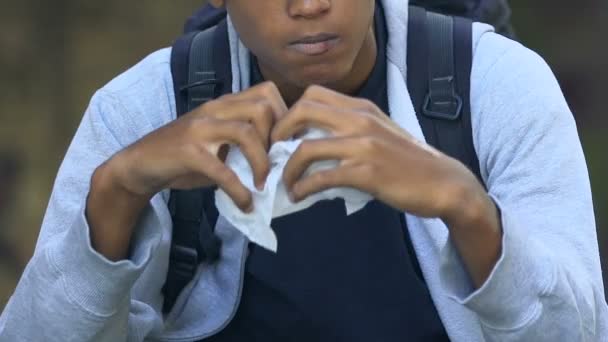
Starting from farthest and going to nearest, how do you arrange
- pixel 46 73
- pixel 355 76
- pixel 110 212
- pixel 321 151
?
1. pixel 46 73
2. pixel 355 76
3. pixel 110 212
4. pixel 321 151

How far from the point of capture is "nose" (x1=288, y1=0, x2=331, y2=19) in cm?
302

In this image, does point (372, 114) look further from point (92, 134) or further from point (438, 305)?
point (92, 134)

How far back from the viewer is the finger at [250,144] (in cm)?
273

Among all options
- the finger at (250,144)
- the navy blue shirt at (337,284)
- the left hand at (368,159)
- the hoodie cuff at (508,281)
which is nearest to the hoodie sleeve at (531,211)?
the hoodie cuff at (508,281)

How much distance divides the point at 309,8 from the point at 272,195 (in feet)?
1.43

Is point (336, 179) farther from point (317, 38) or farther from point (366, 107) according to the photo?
point (317, 38)

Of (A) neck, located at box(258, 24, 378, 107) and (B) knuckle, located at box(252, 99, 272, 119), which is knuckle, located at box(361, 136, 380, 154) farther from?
(A) neck, located at box(258, 24, 378, 107)

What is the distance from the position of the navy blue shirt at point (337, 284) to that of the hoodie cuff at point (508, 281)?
348 millimetres

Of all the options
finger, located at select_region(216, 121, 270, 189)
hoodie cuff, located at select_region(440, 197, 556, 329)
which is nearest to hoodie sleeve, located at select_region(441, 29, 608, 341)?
hoodie cuff, located at select_region(440, 197, 556, 329)

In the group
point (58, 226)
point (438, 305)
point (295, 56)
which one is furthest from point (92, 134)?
point (438, 305)

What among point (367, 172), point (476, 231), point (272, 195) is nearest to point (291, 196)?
point (272, 195)

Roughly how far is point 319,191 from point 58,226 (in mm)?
734

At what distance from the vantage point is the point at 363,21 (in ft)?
10.3

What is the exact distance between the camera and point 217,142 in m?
2.78
